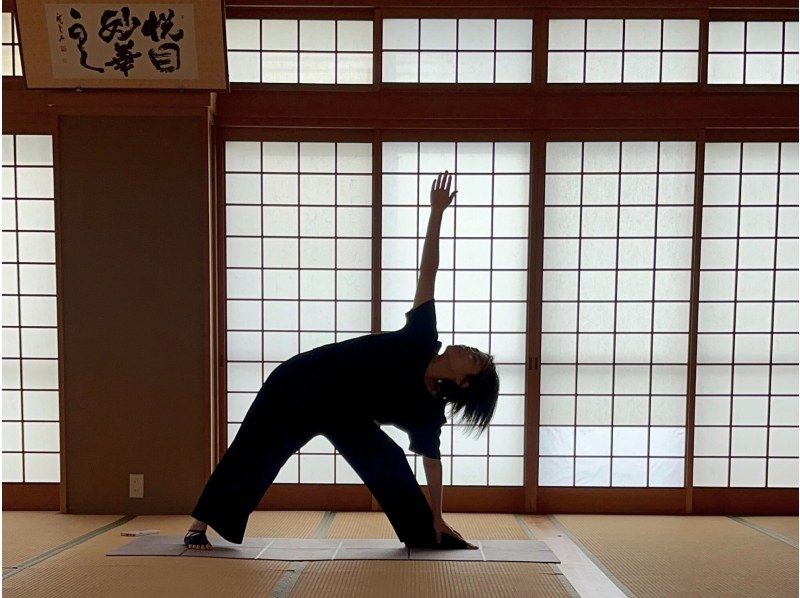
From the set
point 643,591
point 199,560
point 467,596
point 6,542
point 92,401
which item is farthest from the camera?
point 92,401

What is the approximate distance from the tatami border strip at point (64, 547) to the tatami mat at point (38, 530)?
33 mm

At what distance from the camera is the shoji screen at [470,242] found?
3.57 m

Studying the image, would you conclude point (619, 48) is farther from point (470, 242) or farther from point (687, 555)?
point (687, 555)

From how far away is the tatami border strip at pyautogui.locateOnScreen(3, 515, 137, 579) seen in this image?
2.46 meters

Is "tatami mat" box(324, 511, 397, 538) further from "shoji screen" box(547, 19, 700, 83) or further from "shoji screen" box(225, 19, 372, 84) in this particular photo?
"shoji screen" box(547, 19, 700, 83)

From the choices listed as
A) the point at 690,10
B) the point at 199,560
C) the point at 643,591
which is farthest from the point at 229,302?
the point at 690,10

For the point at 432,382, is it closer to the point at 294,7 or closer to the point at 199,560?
the point at 199,560

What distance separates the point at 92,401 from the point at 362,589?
2.13 meters

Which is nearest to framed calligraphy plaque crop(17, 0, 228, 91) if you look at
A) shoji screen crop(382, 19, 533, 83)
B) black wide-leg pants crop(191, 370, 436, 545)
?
shoji screen crop(382, 19, 533, 83)

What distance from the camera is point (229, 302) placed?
3.61 metres

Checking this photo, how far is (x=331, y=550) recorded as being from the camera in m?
2.71

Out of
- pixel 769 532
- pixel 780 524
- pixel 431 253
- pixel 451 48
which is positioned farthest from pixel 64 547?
pixel 780 524

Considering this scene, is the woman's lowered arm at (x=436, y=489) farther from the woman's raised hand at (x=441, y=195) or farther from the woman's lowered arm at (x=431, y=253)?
the woman's raised hand at (x=441, y=195)

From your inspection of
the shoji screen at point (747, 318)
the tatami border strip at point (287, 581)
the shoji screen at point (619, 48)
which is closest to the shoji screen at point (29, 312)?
the tatami border strip at point (287, 581)
